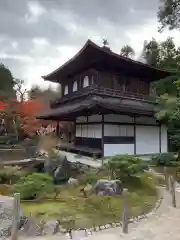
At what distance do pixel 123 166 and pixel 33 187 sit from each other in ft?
12.3

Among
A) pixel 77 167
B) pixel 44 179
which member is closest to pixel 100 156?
pixel 77 167

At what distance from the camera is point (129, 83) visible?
19125 mm

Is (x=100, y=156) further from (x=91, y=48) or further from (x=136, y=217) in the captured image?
(x=136, y=217)

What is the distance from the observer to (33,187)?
8656 millimetres

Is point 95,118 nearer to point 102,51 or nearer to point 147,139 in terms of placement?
point 147,139

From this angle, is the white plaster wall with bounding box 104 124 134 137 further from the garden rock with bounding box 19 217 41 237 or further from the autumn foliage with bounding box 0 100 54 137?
the autumn foliage with bounding box 0 100 54 137

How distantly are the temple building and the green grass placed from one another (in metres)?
5.91

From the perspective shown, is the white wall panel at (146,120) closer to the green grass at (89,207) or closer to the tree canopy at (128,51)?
the green grass at (89,207)

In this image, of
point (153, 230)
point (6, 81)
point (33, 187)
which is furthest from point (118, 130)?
point (6, 81)

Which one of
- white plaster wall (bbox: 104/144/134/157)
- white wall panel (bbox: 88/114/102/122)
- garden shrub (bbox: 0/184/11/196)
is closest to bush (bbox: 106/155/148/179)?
garden shrub (bbox: 0/184/11/196)

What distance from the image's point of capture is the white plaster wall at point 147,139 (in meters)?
17.1

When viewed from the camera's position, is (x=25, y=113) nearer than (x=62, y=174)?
No

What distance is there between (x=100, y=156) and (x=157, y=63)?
75.6 ft

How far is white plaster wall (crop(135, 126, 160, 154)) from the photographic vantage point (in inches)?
673
